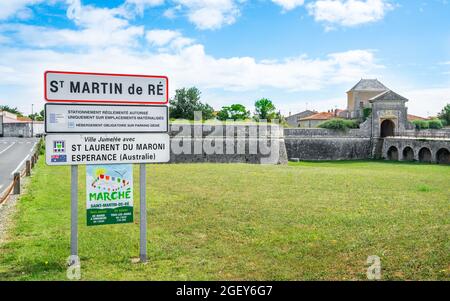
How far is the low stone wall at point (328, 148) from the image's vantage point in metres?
45.2

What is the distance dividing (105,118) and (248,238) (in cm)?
343

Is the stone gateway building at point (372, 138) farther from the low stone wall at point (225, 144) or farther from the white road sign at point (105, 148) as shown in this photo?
the white road sign at point (105, 148)

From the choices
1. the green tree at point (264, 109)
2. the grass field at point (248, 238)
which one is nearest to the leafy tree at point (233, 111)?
the green tree at point (264, 109)

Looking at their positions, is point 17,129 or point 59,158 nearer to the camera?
point 59,158

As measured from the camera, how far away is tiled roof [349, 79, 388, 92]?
59.8m

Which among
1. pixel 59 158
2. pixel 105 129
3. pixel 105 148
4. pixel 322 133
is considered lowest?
pixel 59 158

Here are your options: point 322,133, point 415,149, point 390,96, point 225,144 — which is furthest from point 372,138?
point 225,144

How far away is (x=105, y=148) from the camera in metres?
6.59

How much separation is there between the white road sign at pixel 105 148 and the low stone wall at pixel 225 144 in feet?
86.5

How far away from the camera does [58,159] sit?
249 inches

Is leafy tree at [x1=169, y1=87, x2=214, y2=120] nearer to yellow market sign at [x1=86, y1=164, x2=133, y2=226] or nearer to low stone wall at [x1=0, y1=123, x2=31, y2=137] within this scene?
low stone wall at [x1=0, y1=123, x2=31, y2=137]

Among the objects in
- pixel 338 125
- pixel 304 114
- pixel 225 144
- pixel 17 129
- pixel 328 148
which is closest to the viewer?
pixel 225 144

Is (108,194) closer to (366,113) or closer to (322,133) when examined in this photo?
(322,133)
